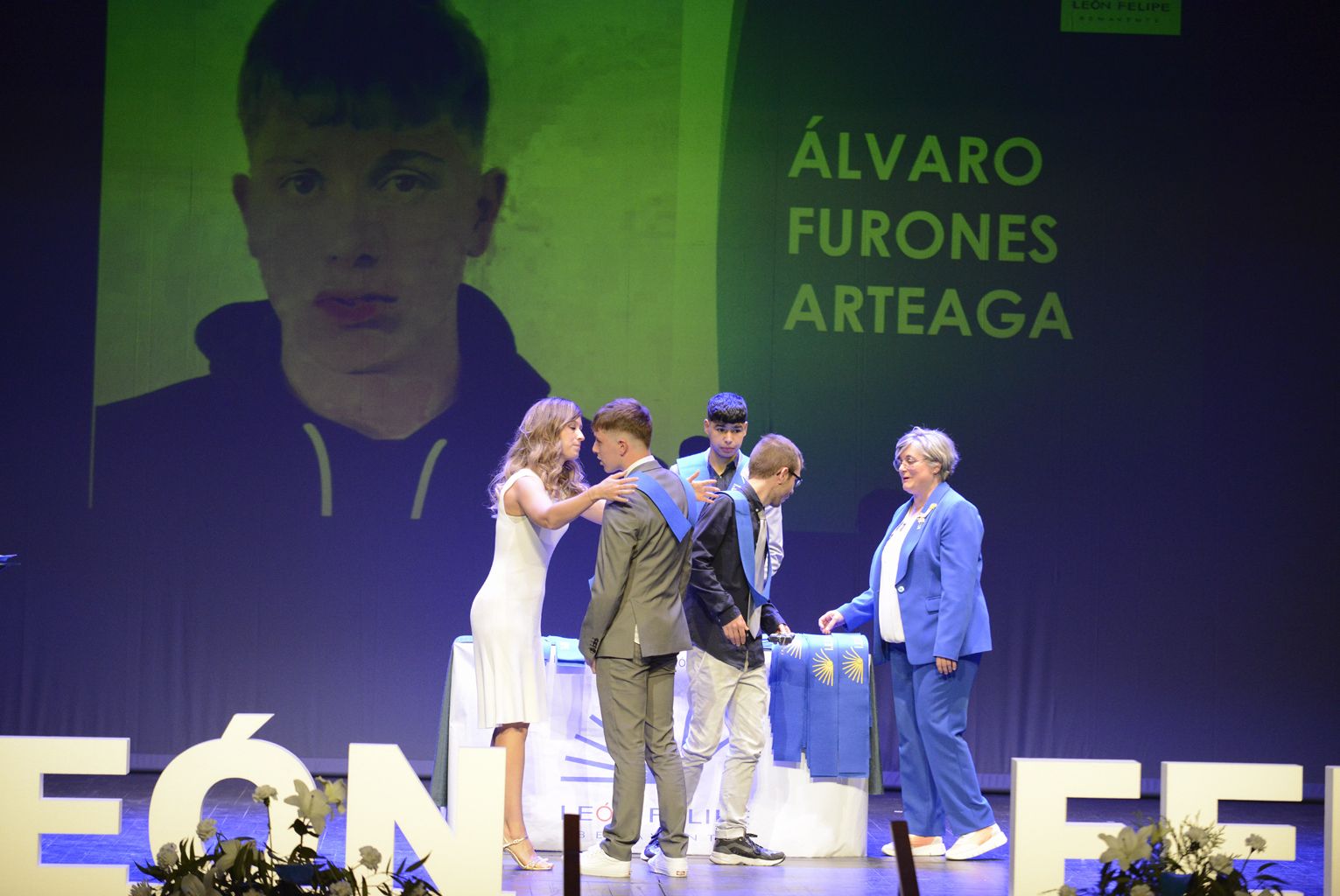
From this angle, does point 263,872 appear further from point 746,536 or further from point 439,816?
point 746,536

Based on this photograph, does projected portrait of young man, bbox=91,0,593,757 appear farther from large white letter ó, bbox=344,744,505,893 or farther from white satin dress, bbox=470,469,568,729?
large white letter ó, bbox=344,744,505,893

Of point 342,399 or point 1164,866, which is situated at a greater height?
point 342,399

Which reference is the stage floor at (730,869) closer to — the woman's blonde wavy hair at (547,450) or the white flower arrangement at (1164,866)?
the woman's blonde wavy hair at (547,450)

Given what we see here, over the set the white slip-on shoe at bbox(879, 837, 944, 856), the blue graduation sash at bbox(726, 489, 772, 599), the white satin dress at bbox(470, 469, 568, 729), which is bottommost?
the white slip-on shoe at bbox(879, 837, 944, 856)

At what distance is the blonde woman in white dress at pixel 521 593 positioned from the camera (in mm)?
4805

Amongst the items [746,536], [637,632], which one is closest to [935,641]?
[746,536]

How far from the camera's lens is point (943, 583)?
5.23m

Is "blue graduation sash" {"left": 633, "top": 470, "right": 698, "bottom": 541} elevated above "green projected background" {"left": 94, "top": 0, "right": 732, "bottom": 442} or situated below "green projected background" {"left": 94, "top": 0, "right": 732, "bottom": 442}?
below

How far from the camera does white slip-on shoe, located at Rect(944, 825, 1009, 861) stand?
5207 millimetres

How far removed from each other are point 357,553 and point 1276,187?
485cm

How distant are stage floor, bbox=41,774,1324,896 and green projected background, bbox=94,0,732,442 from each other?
2086mm

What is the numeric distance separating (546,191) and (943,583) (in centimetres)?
287

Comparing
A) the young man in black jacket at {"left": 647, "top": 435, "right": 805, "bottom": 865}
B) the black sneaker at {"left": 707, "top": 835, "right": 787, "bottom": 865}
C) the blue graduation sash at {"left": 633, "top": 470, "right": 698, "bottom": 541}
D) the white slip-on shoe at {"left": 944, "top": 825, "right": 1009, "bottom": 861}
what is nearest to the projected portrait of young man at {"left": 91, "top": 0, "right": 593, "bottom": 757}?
the young man in black jacket at {"left": 647, "top": 435, "right": 805, "bottom": 865}

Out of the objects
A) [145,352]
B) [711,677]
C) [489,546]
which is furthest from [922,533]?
[145,352]
